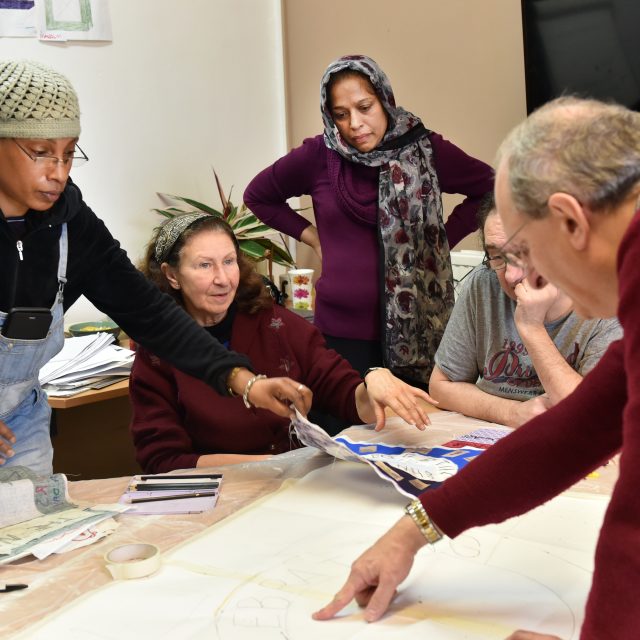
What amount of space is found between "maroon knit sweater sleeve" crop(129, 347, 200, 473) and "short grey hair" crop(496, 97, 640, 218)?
1.15 metres

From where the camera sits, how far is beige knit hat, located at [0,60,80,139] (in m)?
1.46

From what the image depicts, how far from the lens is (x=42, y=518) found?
1.44 m

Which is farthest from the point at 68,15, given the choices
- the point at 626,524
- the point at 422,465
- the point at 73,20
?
the point at 626,524

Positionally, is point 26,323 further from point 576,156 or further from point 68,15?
point 68,15

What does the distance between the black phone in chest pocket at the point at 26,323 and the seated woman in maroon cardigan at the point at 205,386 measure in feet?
1.17

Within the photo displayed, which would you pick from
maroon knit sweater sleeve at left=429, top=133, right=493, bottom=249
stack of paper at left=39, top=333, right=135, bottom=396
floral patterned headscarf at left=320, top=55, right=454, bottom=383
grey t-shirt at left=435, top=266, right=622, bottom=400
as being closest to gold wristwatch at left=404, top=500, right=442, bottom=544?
grey t-shirt at left=435, top=266, right=622, bottom=400

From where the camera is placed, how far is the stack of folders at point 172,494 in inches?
57.4

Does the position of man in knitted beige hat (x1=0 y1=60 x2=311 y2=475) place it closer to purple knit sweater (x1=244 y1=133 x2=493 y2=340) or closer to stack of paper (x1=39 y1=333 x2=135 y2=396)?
stack of paper (x1=39 y1=333 x2=135 y2=396)

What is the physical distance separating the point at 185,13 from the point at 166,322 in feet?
8.19

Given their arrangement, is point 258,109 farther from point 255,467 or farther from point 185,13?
point 255,467

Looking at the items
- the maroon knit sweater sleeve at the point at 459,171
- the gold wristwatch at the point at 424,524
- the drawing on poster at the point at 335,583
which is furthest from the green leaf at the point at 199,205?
the gold wristwatch at the point at 424,524

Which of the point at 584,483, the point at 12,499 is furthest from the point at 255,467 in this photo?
the point at 584,483

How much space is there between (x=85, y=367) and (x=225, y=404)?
837mm

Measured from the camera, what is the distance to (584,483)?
1.48m
